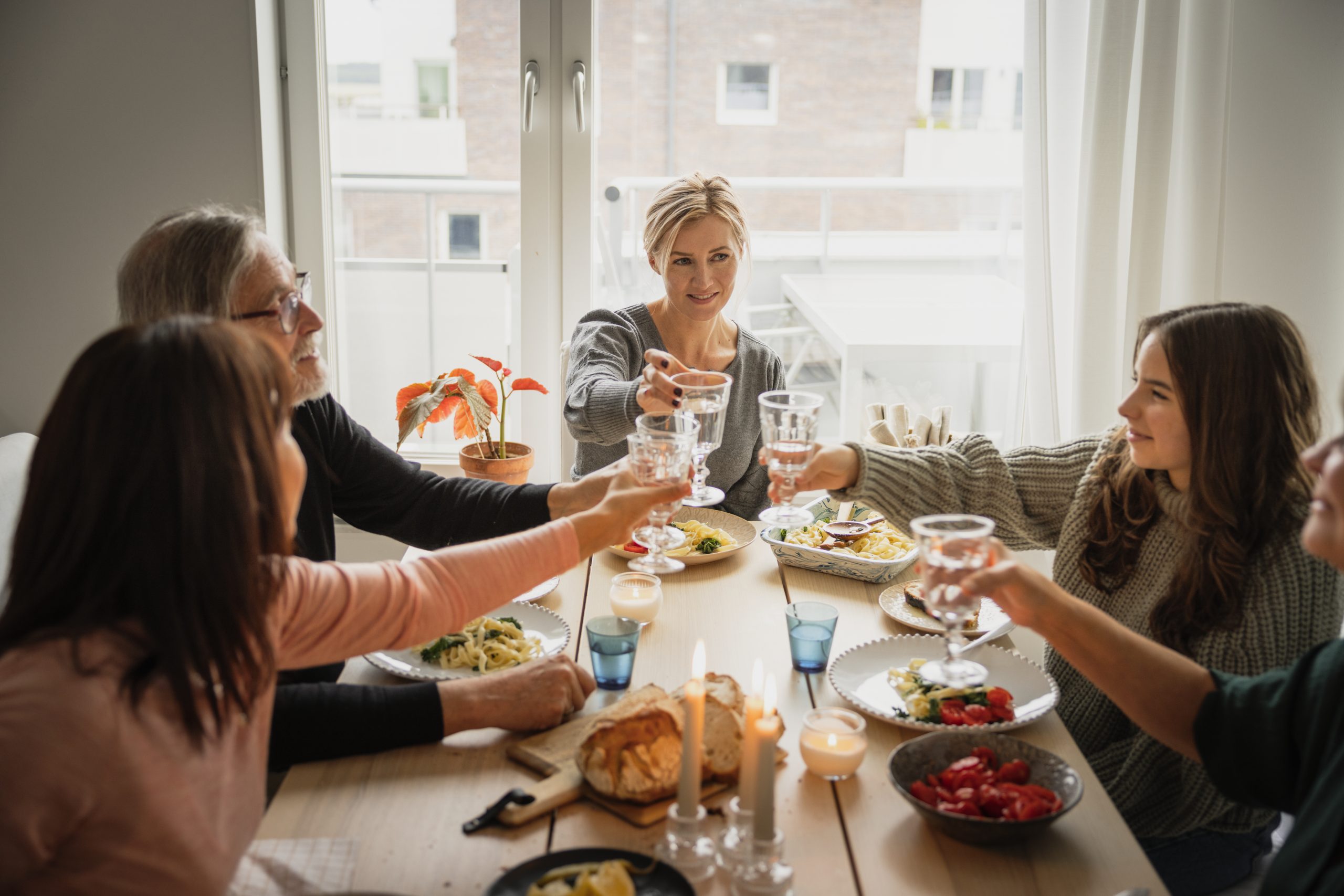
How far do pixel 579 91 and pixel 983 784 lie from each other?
102 inches

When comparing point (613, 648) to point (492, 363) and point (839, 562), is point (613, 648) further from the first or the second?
point (492, 363)

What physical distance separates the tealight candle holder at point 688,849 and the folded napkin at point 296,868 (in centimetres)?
35

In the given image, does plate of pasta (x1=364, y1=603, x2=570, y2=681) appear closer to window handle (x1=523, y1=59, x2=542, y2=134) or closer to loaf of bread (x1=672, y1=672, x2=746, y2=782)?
loaf of bread (x1=672, y1=672, x2=746, y2=782)

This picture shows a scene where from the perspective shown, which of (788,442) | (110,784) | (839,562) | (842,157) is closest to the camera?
(110,784)

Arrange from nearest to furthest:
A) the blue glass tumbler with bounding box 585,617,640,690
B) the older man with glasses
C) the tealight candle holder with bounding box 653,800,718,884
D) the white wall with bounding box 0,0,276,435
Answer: the tealight candle holder with bounding box 653,800,718,884 < the older man with glasses < the blue glass tumbler with bounding box 585,617,640,690 < the white wall with bounding box 0,0,276,435

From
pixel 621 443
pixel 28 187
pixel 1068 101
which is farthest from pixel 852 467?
pixel 28 187

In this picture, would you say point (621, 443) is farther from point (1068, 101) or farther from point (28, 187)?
point (28, 187)

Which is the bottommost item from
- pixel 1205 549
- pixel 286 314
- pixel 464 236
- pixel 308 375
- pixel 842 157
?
pixel 1205 549

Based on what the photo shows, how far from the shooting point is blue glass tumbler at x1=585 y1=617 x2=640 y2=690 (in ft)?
5.34

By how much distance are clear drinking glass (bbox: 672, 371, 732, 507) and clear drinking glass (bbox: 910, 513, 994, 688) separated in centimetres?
65

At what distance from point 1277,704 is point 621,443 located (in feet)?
5.96

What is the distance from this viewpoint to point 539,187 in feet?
11.3

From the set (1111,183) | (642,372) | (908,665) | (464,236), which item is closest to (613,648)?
(908,665)

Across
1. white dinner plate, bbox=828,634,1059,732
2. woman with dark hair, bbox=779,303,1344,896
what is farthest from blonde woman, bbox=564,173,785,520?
woman with dark hair, bbox=779,303,1344,896
